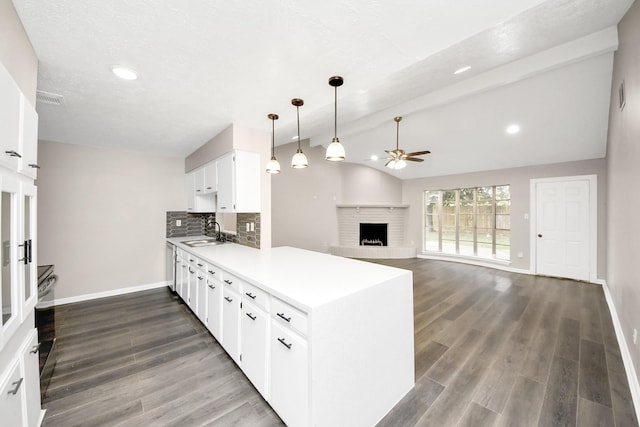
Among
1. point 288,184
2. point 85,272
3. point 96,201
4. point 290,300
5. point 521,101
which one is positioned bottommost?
point 85,272

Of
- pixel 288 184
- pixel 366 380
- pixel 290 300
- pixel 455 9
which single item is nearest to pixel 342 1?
pixel 455 9

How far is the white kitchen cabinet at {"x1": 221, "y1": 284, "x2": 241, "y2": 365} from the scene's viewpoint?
1970 mm

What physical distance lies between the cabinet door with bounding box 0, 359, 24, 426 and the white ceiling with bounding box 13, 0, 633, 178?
1.70 m

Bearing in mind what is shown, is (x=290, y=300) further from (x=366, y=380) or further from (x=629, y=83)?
(x=629, y=83)

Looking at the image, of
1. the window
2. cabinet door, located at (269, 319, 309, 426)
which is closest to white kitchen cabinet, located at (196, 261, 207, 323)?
cabinet door, located at (269, 319, 309, 426)

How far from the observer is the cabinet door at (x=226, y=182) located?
9.63 ft

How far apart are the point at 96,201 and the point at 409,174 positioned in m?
6.73

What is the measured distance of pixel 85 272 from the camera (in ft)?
12.4

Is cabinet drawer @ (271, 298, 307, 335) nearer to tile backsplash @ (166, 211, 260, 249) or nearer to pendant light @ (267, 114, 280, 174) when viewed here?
pendant light @ (267, 114, 280, 174)

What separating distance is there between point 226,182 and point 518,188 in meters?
5.84

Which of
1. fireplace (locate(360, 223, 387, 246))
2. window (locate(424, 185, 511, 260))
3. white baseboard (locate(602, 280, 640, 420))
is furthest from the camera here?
fireplace (locate(360, 223, 387, 246))

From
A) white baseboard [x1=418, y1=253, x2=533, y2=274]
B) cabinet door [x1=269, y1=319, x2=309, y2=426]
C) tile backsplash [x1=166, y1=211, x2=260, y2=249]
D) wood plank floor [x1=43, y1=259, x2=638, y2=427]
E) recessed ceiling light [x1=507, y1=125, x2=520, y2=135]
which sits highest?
recessed ceiling light [x1=507, y1=125, x2=520, y2=135]

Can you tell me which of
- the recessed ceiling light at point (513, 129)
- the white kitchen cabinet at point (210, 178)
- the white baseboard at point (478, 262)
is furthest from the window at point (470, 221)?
the white kitchen cabinet at point (210, 178)

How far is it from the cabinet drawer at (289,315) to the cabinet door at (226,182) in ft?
5.50
